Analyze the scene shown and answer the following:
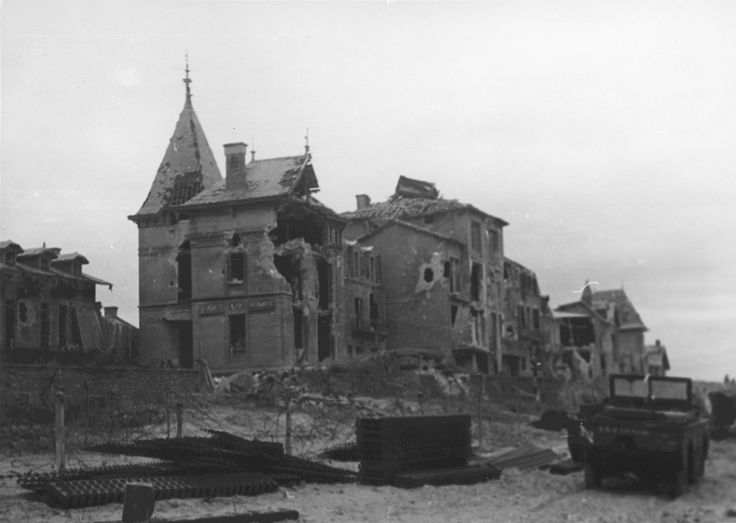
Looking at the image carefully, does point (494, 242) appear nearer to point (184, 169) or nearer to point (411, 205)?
point (411, 205)

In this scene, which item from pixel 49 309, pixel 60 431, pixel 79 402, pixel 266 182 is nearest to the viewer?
pixel 60 431

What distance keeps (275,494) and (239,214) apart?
29.8 meters

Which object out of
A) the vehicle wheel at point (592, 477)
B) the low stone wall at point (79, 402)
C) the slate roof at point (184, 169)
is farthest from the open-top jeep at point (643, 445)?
the slate roof at point (184, 169)

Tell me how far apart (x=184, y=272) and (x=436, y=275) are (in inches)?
596

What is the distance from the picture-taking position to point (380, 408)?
3488 cm

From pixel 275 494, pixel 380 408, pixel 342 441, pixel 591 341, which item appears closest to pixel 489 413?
pixel 380 408

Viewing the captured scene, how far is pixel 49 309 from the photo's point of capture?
4312 centimetres

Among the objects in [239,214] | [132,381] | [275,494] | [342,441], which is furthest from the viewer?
[239,214]

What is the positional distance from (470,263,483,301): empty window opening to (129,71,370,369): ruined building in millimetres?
12161

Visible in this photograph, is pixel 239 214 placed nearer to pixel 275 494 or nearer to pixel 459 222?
pixel 459 222

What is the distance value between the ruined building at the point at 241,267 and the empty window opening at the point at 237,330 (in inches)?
1.8

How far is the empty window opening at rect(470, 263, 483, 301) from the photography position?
196 ft

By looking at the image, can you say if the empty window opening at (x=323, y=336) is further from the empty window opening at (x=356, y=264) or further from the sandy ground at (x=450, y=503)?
the sandy ground at (x=450, y=503)

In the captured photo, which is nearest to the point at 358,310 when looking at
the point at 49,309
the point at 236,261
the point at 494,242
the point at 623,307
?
the point at 236,261
